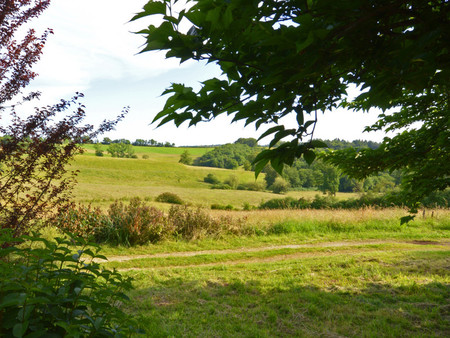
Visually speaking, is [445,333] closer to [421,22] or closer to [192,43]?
[421,22]

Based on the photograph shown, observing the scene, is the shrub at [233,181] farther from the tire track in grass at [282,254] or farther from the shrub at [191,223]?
the tire track in grass at [282,254]

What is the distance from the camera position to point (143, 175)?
53.7 metres

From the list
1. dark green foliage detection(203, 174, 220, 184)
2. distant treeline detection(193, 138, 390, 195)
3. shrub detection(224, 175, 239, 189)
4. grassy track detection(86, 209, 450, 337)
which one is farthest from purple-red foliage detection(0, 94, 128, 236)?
dark green foliage detection(203, 174, 220, 184)

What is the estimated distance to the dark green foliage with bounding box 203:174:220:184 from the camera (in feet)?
191

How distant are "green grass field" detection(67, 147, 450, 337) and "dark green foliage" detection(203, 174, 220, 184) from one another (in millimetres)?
46315

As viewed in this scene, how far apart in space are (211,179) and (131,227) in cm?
4976

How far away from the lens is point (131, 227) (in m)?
9.27

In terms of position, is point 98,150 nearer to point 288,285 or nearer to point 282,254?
point 282,254

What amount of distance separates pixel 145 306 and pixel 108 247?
199 inches

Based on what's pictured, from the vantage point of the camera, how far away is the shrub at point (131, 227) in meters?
9.34

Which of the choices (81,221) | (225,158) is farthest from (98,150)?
(81,221)

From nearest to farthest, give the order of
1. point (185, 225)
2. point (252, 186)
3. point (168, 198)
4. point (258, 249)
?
point (258, 249)
point (185, 225)
point (168, 198)
point (252, 186)

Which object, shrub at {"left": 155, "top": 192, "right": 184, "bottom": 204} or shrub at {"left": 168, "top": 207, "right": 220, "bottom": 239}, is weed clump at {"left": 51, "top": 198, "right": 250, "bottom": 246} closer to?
shrub at {"left": 168, "top": 207, "right": 220, "bottom": 239}

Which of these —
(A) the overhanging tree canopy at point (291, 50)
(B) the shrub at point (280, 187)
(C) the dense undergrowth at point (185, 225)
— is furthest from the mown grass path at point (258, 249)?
(B) the shrub at point (280, 187)
